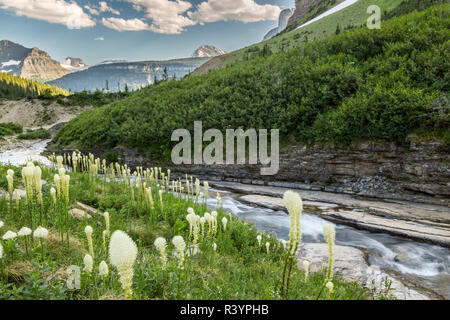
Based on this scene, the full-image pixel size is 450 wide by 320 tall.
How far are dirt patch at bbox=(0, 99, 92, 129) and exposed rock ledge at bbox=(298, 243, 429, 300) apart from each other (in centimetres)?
7019

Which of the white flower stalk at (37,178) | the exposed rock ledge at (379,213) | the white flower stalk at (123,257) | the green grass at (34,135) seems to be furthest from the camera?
the green grass at (34,135)

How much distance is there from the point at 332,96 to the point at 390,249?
1031 cm

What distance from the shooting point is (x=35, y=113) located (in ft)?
207

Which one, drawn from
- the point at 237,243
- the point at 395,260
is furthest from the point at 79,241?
the point at 395,260

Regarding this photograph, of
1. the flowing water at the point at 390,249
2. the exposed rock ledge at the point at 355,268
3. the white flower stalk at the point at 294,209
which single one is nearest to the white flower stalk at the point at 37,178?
the white flower stalk at the point at 294,209

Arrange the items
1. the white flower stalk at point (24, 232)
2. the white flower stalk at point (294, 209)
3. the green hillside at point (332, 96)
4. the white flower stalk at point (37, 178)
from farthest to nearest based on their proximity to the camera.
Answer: the green hillside at point (332, 96)
the white flower stalk at point (37, 178)
the white flower stalk at point (24, 232)
the white flower stalk at point (294, 209)

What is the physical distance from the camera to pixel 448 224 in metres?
8.68

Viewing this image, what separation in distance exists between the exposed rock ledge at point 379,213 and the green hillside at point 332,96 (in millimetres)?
3411

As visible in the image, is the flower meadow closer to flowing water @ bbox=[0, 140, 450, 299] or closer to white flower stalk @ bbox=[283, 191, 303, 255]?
white flower stalk @ bbox=[283, 191, 303, 255]

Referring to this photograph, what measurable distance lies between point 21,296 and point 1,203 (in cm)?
378

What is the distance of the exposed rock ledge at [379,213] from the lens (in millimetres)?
8398

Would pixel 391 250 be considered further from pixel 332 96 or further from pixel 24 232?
pixel 332 96

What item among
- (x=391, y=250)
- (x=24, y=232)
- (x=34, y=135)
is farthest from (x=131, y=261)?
(x=34, y=135)

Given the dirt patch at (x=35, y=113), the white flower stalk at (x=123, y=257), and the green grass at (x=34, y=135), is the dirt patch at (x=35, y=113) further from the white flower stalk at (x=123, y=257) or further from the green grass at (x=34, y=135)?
the white flower stalk at (x=123, y=257)
